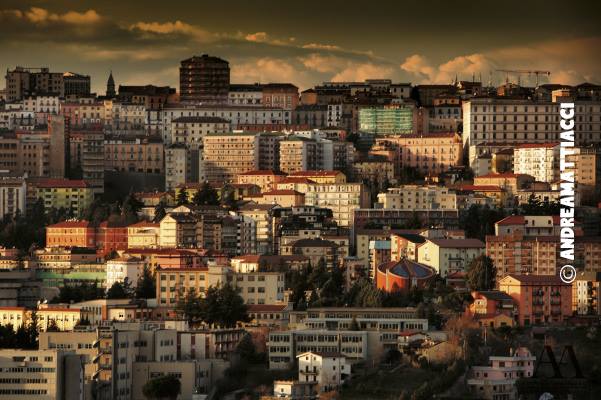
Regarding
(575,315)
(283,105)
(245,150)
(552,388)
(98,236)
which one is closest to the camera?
(552,388)

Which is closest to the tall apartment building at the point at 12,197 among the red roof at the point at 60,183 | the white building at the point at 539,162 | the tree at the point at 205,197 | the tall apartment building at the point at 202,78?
the red roof at the point at 60,183

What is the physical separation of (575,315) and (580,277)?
1.29 meters

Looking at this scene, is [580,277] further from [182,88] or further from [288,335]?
[182,88]

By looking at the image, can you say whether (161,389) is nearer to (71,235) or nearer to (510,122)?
(71,235)

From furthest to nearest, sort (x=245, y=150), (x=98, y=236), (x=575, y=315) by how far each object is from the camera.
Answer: (x=245, y=150), (x=98, y=236), (x=575, y=315)

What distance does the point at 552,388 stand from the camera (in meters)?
29.4

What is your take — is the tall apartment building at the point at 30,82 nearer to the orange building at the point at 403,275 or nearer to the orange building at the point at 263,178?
the orange building at the point at 263,178

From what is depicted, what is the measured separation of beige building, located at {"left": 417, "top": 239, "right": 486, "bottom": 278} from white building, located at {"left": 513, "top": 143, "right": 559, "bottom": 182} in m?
7.43

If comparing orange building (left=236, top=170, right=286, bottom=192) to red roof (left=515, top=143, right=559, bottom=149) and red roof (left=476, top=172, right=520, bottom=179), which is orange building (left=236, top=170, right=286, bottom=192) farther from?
red roof (left=515, top=143, right=559, bottom=149)

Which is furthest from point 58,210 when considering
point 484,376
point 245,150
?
point 484,376

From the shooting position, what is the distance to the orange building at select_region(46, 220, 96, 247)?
41.9 meters

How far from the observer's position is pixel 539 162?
45.4 m

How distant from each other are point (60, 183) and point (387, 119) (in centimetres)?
991

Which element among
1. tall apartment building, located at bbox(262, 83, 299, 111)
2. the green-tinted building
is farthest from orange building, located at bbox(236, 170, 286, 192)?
tall apartment building, located at bbox(262, 83, 299, 111)
